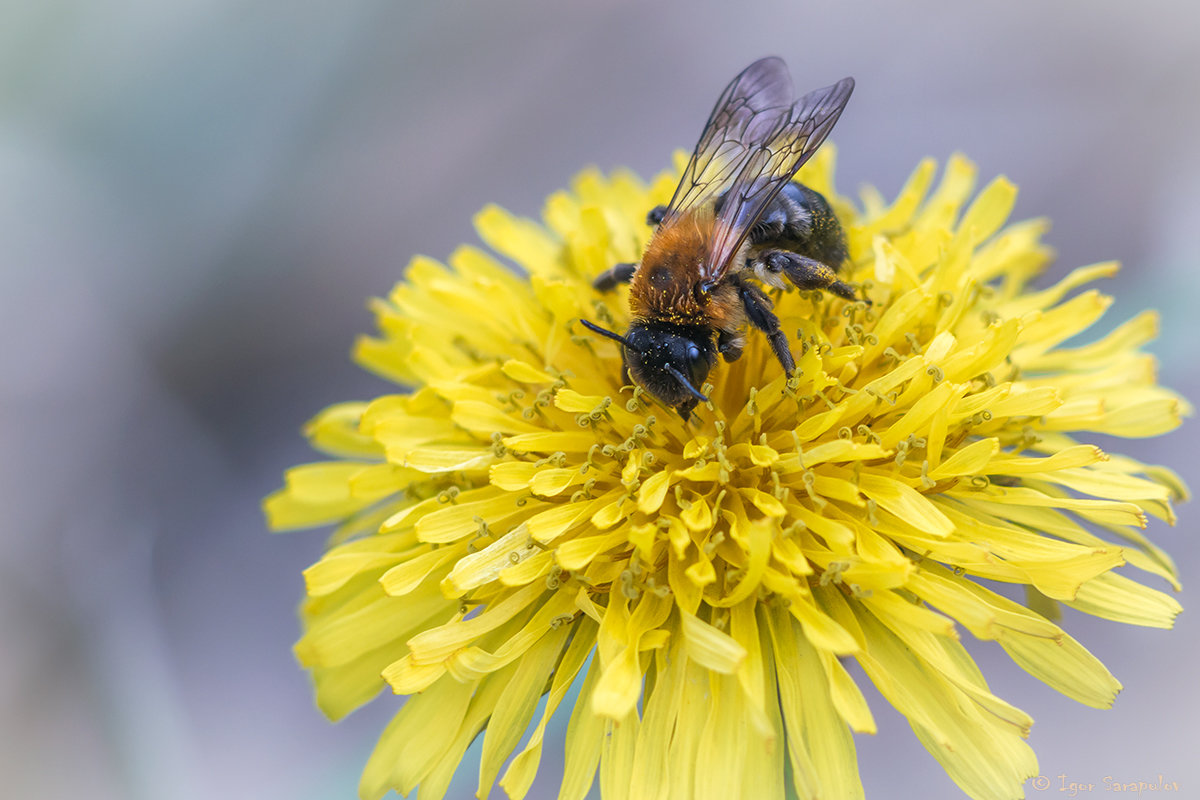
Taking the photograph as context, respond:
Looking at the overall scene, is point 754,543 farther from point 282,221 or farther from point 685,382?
point 282,221

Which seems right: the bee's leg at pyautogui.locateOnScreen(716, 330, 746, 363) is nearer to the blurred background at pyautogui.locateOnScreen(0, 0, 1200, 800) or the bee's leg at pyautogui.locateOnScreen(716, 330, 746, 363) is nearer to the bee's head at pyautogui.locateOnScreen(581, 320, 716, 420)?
the bee's head at pyautogui.locateOnScreen(581, 320, 716, 420)

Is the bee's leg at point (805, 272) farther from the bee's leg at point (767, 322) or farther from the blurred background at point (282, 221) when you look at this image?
the blurred background at point (282, 221)

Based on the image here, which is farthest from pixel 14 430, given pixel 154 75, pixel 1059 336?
pixel 1059 336

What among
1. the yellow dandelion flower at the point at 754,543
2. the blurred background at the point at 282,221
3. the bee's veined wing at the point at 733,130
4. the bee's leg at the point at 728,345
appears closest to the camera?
the yellow dandelion flower at the point at 754,543

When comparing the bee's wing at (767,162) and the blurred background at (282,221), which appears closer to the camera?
the bee's wing at (767,162)

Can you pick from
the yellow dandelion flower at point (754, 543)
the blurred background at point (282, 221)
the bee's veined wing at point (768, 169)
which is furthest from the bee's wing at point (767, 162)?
the blurred background at point (282, 221)

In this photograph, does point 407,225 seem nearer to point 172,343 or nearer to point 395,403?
point 172,343
